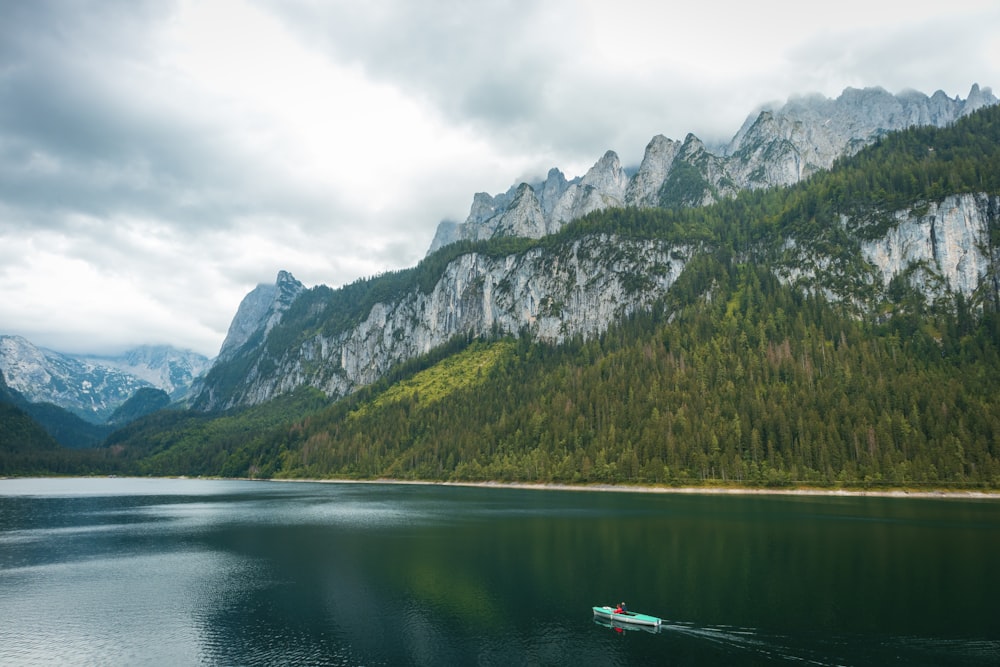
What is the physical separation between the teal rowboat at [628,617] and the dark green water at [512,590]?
0.98 meters

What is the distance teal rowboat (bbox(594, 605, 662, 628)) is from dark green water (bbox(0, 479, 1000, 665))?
0.98m

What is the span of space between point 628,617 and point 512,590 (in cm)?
1358

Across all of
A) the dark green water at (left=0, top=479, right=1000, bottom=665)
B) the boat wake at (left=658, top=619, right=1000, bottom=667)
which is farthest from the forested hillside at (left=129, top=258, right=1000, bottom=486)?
the boat wake at (left=658, top=619, right=1000, bottom=667)

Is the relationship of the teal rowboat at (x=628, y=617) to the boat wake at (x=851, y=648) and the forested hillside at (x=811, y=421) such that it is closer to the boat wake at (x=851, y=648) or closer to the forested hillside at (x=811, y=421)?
the boat wake at (x=851, y=648)

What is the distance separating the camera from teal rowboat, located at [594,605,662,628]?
4219cm

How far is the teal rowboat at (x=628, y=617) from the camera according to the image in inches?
1661

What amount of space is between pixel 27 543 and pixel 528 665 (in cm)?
8929

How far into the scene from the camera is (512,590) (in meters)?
52.8

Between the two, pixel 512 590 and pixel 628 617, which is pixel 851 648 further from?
pixel 512 590

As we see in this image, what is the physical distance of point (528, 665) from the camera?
35.9m

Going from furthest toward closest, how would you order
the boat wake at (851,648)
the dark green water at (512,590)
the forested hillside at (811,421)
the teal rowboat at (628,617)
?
the forested hillside at (811,421) → the teal rowboat at (628,617) → the dark green water at (512,590) → the boat wake at (851,648)

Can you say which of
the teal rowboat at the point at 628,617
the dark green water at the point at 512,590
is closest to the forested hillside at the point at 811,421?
the dark green water at the point at 512,590

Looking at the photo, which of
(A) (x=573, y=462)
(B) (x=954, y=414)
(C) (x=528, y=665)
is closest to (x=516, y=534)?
(C) (x=528, y=665)

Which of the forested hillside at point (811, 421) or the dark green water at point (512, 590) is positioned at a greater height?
the forested hillside at point (811, 421)
